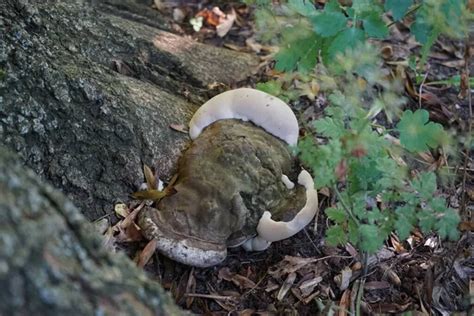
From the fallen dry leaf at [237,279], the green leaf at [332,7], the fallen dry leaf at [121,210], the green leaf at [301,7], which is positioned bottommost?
the fallen dry leaf at [237,279]

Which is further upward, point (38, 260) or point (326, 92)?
point (38, 260)

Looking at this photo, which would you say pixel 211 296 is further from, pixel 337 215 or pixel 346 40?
pixel 346 40

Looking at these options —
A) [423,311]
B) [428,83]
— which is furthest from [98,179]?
[428,83]

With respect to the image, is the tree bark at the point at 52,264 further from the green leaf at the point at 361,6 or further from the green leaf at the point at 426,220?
the green leaf at the point at 361,6

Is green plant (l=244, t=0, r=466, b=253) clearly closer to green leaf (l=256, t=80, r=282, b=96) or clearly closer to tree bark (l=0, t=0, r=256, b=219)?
green leaf (l=256, t=80, r=282, b=96)

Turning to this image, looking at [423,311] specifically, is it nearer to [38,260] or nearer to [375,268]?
[375,268]

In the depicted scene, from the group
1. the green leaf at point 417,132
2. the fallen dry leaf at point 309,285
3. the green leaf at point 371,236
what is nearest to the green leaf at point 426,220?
the green leaf at point 371,236

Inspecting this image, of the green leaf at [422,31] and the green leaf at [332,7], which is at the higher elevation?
the green leaf at [332,7]
